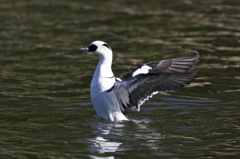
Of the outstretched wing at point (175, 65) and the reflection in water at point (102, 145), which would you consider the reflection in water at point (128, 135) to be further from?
the outstretched wing at point (175, 65)

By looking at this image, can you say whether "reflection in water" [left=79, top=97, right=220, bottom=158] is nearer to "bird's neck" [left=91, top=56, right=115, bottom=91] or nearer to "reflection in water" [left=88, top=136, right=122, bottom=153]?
"reflection in water" [left=88, top=136, right=122, bottom=153]

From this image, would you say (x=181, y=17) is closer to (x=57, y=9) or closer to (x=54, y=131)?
(x=57, y=9)

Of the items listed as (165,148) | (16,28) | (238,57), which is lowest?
(165,148)

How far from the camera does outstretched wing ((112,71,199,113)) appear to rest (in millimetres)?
8396

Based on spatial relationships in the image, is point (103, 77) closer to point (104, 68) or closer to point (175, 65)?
point (104, 68)

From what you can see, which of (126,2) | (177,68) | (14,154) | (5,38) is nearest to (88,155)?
(14,154)

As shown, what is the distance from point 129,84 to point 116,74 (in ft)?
16.6

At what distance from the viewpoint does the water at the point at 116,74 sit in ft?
26.2

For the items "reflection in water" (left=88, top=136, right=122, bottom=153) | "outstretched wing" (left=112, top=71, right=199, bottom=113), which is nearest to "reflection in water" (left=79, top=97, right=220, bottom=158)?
"reflection in water" (left=88, top=136, right=122, bottom=153)

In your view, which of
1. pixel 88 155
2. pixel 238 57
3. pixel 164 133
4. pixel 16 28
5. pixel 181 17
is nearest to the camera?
pixel 88 155

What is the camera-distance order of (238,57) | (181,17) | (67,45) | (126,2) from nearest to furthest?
(238,57)
(67,45)
(181,17)
(126,2)

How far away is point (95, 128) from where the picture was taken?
9.07 meters

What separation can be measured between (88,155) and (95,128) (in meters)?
1.74

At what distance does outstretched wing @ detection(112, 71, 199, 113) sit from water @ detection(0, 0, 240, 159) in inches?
24.6
